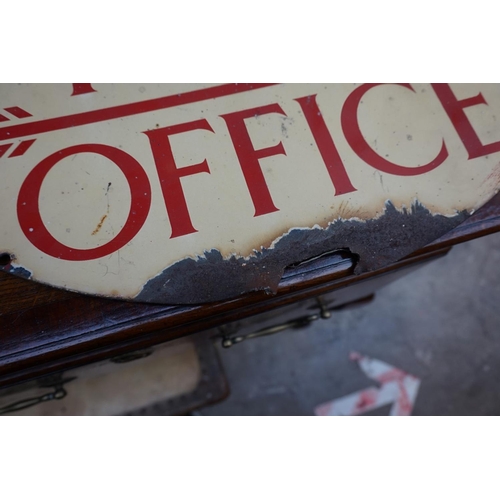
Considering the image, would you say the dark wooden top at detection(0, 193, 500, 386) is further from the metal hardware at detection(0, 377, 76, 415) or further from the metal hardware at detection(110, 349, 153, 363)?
the metal hardware at detection(0, 377, 76, 415)

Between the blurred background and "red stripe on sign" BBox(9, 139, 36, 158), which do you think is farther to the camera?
the blurred background

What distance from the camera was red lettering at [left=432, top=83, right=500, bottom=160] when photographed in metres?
0.85

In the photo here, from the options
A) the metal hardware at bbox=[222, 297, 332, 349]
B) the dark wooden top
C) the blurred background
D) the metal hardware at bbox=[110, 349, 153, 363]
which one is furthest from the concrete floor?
the dark wooden top

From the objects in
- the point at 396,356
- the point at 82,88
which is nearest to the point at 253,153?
the point at 82,88

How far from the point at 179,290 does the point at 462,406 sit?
3.97 ft

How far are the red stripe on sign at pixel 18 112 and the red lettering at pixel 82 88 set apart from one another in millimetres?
98

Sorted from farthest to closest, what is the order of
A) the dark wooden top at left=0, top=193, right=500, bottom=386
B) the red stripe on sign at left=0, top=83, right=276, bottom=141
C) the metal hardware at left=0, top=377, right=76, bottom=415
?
the metal hardware at left=0, top=377, right=76, bottom=415, the red stripe on sign at left=0, top=83, right=276, bottom=141, the dark wooden top at left=0, top=193, right=500, bottom=386

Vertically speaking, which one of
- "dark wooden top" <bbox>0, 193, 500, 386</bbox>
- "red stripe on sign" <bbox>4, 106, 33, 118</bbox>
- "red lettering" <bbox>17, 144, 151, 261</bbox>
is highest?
"red stripe on sign" <bbox>4, 106, 33, 118</bbox>

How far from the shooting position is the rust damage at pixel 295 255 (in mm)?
747

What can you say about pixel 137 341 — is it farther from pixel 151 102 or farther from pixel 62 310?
pixel 151 102

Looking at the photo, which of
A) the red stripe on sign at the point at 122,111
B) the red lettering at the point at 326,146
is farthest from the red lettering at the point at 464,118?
the red stripe on sign at the point at 122,111

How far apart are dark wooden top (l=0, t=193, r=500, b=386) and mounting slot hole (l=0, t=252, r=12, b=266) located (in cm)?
2

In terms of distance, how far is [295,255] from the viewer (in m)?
0.77

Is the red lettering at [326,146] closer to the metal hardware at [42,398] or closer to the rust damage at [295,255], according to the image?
the rust damage at [295,255]
